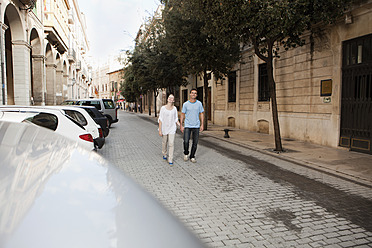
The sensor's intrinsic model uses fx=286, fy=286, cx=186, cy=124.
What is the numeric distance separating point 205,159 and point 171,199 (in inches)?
139

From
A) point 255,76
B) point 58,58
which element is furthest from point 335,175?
point 58,58

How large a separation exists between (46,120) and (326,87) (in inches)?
370

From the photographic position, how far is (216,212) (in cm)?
404

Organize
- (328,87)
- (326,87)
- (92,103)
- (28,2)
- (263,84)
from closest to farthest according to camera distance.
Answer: (328,87) < (326,87) < (263,84) < (28,2) < (92,103)

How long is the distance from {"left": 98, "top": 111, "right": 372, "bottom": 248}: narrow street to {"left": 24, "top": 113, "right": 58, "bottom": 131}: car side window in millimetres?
1878

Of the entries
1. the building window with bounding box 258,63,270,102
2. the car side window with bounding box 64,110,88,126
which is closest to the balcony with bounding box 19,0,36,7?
the car side window with bounding box 64,110,88,126

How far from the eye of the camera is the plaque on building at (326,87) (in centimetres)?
1033

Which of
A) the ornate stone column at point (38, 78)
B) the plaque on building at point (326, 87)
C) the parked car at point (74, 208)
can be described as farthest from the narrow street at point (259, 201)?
the ornate stone column at point (38, 78)

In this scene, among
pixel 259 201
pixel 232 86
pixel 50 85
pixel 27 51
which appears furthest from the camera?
pixel 50 85

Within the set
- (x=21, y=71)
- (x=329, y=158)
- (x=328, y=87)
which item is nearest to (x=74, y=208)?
(x=329, y=158)

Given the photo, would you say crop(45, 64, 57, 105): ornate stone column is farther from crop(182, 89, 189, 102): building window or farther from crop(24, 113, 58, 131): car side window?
crop(24, 113, 58, 131): car side window

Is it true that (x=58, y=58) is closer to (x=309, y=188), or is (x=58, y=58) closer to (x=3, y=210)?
(x=309, y=188)

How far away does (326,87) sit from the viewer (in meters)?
10.5

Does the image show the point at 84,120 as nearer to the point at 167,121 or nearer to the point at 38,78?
the point at 167,121
